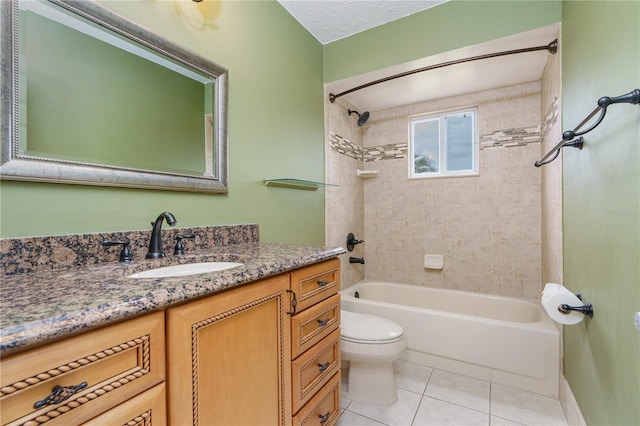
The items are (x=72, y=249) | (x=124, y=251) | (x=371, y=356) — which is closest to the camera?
(x=72, y=249)

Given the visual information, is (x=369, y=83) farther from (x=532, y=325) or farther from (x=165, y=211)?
Result: (x=532, y=325)

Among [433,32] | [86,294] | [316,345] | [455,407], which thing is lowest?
[455,407]

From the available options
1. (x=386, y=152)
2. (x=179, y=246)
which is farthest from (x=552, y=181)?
(x=179, y=246)

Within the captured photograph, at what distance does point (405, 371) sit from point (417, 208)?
1485 mm

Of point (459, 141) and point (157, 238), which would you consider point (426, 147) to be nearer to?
point (459, 141)

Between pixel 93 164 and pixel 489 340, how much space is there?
2333mm

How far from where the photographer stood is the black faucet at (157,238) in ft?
3.62

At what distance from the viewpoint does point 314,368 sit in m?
1.17

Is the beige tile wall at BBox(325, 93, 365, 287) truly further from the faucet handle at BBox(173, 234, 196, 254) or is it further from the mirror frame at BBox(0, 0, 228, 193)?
the faucet handle at BBox(173, 234, 196, 254)

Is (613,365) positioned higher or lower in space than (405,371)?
higher

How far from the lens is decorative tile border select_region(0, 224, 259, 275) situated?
2.68 ft

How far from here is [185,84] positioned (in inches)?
52.7

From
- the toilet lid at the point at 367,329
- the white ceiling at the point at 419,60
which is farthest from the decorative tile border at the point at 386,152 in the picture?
the toilet lid at the point at 367,329

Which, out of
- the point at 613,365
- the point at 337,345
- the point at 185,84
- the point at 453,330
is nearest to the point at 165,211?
the point at 185,84
